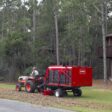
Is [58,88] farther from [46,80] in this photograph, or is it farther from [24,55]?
[24,55]

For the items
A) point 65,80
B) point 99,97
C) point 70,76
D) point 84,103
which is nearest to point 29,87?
point 65,80

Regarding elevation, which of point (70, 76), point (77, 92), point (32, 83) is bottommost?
point (77, 92)

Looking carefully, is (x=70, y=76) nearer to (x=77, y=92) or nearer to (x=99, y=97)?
(x=77, y=92)

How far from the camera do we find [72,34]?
55875mm

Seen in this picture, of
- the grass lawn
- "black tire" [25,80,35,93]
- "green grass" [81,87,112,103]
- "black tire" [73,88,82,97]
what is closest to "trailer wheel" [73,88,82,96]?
"black tire" [73,88,82,97]

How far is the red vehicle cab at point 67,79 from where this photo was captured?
2708cm

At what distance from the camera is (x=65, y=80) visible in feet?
90.2

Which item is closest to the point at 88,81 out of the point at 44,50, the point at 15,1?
the point at 44,50

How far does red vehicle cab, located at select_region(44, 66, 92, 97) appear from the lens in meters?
27.1

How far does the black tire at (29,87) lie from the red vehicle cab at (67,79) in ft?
5.82

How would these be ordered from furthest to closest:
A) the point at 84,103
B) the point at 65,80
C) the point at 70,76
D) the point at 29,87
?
the point at 29,87 < the point at 65,80 < the point at 70,76 < the point at 84,103

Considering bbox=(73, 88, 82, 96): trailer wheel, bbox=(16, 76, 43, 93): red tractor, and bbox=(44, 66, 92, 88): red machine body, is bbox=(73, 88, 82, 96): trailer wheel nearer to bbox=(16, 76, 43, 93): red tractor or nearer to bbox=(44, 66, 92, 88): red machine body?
bbox=(44, 66, 92, 88): red machine body

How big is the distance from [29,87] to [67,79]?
4.80m

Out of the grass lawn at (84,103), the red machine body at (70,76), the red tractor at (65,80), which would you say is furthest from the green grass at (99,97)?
the red machine body at (70,76)
